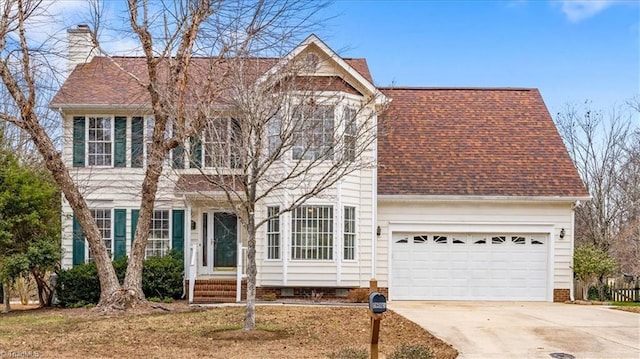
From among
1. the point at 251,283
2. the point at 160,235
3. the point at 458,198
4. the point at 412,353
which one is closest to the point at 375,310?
the point at 412,353

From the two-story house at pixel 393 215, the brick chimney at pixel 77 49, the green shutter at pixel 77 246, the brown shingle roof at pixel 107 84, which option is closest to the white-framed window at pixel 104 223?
the two-story house at pixel 393 215

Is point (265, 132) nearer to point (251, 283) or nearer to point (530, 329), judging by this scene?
point (251, 283)

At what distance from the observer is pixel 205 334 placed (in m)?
10.6

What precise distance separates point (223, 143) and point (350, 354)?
14.7 feet

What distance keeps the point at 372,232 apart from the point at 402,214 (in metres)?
1.09

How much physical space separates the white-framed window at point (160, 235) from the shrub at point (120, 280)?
100 centimetres

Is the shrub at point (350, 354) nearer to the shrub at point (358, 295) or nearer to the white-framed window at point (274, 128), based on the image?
the white-framed window at point (274, 128)

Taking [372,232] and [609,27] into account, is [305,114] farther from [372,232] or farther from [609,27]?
[609,27]

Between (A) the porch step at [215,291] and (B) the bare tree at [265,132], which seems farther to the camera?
(A) the porch step at [215,291]

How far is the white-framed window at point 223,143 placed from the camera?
431 inches

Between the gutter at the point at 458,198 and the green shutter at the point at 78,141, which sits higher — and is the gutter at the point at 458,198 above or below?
below

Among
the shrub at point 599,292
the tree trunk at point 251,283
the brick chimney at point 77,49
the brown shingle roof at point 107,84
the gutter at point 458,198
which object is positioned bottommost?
the shrub at point 599,292

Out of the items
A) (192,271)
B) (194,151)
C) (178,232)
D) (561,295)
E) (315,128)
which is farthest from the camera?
(178,232)

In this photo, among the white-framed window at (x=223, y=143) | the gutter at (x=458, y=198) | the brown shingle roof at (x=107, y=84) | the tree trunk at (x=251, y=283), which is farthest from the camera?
the gutter at (x=458, y=198)
